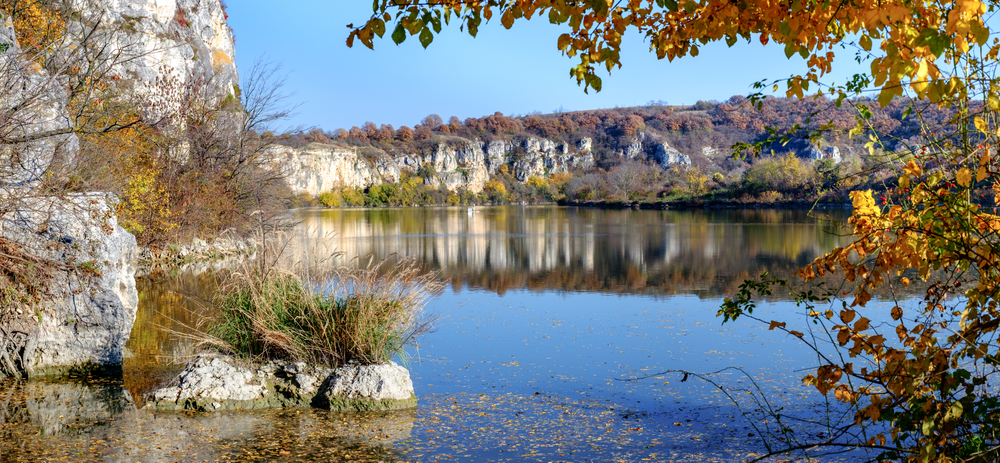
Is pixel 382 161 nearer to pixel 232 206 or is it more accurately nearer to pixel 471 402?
pixel 232 206

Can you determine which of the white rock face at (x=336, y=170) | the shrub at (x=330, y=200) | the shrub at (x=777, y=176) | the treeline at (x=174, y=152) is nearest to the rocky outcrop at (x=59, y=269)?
the treeline at (x=174, y=152)

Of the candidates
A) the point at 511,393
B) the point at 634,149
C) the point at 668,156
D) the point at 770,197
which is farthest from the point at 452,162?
the point at 511,393

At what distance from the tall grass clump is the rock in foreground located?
246 millimetres

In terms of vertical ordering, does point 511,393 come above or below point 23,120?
below

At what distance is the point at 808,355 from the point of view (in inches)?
349

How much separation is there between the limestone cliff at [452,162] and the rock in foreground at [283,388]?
345ft

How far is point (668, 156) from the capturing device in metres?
133

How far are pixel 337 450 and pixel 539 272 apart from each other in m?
13.0

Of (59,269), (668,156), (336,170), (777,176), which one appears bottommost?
(59,269)

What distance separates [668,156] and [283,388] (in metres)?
131

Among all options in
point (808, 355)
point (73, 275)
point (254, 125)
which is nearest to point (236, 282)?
point (73, 275)

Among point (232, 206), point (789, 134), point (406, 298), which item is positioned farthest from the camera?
point (232, 206)

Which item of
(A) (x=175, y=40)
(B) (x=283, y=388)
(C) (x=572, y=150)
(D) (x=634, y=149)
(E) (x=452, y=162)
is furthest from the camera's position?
(C) (x=572, y=150)

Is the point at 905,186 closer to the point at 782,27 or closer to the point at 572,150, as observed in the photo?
the point at 782,27
